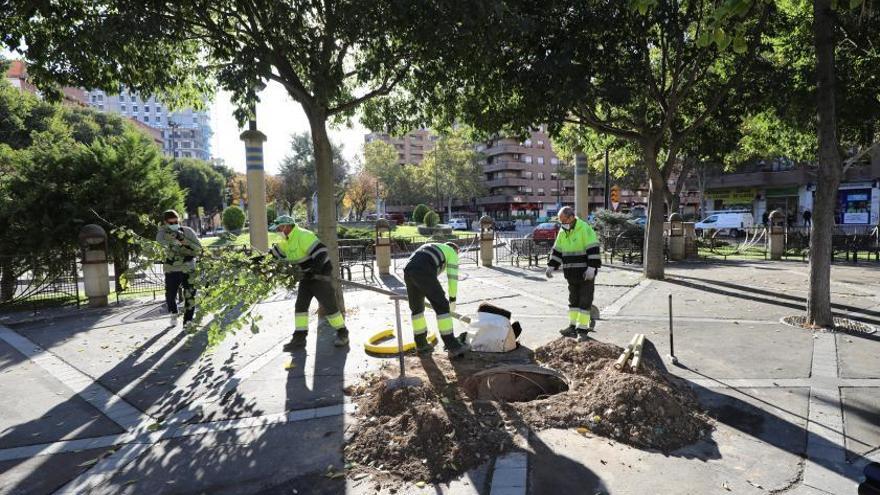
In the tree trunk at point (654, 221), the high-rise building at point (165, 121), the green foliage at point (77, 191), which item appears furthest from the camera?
the high-rise building at point (165, 121)

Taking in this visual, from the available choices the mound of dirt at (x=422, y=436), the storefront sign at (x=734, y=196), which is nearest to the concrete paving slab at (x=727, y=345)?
the mound of dirt at (x=422, y=436)

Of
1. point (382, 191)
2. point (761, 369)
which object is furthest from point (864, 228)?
point (382, 191)

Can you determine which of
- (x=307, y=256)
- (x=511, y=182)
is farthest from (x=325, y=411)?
(x=511, y=182)

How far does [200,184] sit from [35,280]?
48.3 meters

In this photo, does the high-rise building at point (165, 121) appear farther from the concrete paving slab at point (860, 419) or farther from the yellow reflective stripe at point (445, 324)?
the concrete paving slab at point (860, 419)

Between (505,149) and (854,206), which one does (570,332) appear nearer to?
(854,206)

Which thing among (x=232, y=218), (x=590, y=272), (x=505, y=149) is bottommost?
(x=590, y=272)

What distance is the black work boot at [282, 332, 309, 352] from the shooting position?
268 inches

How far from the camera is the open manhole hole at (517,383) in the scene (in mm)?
5273

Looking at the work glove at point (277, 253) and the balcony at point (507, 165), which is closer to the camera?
the work glove at point (277, 253)

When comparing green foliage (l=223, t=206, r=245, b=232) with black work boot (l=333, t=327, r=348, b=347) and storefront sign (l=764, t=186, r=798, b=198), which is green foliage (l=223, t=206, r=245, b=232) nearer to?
black work boot (l=333, t=327, r=348, b=347)

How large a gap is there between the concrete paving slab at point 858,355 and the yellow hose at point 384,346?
15.7 ft

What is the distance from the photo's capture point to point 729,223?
103 ft

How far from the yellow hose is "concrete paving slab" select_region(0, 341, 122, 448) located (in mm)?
2833
